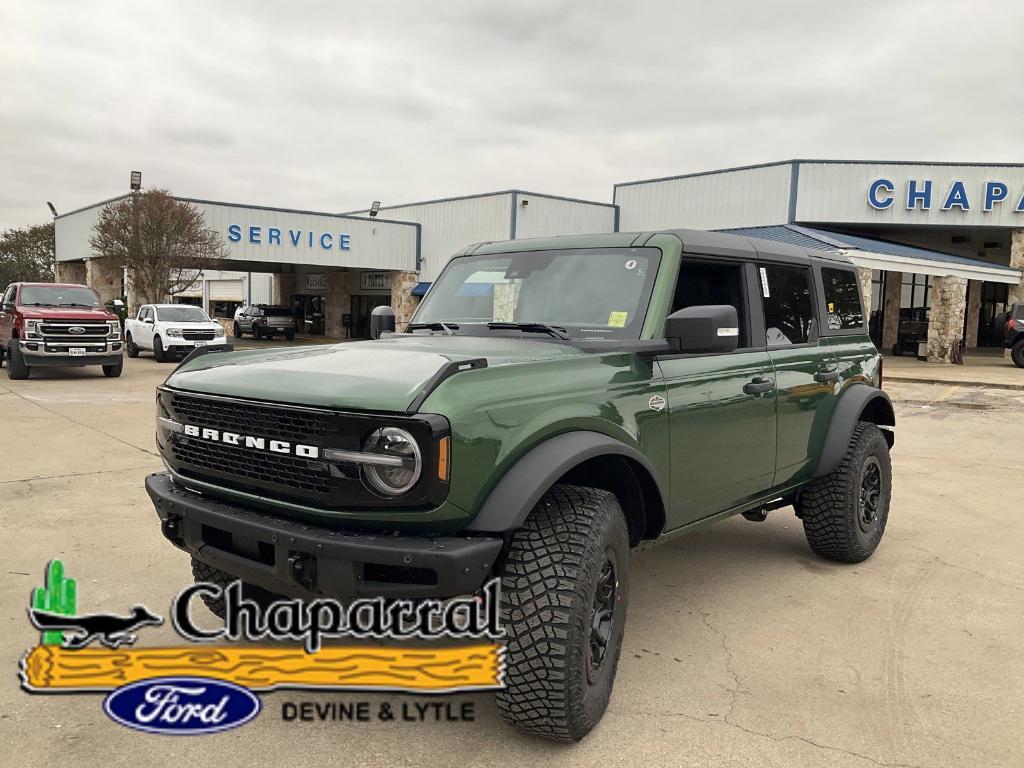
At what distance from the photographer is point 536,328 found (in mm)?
3635

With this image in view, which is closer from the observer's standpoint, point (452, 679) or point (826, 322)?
point (452, 679)

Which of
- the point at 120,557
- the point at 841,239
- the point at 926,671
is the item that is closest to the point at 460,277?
the point at 120,557

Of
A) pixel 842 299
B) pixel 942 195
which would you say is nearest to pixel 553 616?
pixel 842 299

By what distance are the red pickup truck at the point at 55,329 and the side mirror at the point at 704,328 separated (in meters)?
14.9

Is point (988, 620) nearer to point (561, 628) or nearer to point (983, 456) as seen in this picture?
point (561, 628)

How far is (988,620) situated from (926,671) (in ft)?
2.83

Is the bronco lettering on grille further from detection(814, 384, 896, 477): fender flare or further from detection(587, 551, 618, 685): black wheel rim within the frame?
detection(814, 384, 896, 477): fender flare

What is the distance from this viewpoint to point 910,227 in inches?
1081

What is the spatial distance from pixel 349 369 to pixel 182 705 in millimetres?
1399

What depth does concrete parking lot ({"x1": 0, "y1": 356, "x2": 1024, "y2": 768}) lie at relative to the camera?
274 cm

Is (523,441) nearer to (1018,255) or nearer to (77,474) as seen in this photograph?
(77,474)

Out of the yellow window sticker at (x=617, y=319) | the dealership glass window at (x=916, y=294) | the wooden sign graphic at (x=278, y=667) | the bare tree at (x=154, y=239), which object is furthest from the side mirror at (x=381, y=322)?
the dealership glass window at (x=916, y=294)

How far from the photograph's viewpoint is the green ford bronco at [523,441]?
2.50m

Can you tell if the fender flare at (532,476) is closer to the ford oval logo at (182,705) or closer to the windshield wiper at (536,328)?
the windshield wiper at (536,328)
